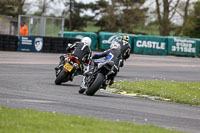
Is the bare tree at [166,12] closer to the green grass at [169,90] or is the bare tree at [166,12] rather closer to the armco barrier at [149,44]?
the armco barrier at [149,44]

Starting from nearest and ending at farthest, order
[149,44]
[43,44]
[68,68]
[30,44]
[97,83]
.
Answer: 1. [97,83]
2. [68,68]
3. [30,44]
4. [43,44]
5. [149,44]

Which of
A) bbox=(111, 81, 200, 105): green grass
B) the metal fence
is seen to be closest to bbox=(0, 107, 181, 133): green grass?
bbox=(111, 81, 200, 105): green grass

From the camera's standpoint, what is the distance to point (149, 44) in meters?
39.9

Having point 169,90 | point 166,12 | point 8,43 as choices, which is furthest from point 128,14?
point 169,90

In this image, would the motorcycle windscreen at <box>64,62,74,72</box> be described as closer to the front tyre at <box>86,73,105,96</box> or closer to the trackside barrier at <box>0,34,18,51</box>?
the front tyre at <box>86,73,105,96</box>

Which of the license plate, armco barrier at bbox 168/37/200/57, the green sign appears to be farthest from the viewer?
armco barrier at bbox 168/37/200/57

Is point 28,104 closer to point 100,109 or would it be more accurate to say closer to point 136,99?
point 100,109

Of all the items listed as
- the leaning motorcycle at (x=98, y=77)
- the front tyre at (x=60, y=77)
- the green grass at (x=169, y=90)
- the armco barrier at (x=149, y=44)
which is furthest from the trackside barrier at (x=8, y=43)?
the leaning motorcycle at (x=98, y=77)

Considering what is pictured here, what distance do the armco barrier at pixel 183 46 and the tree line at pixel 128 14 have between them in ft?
50.1

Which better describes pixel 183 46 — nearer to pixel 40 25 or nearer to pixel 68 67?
pixel 40 25

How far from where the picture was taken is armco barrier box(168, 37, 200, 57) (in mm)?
39656

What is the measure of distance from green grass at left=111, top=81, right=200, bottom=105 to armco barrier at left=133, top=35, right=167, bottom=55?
73.3 feet

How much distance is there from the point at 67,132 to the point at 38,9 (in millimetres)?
54398

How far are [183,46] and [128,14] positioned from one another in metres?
23.1
